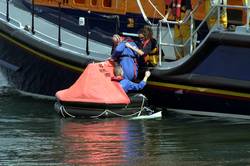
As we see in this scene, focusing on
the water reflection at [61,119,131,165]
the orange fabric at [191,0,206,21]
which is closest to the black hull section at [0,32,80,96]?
the water reflection at [61,119,131,165]

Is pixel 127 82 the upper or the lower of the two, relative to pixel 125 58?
lower

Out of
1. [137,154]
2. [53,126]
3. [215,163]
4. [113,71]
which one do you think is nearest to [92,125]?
[53,126]

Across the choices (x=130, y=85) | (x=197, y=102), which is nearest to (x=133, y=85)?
(x=130, y=85)

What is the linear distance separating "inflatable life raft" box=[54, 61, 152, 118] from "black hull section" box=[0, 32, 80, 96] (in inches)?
29.0

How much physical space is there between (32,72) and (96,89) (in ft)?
5.92

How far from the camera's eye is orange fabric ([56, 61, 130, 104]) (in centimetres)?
826

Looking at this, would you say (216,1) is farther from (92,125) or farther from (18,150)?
(18,150)

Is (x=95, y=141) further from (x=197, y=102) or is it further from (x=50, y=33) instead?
(x=50, y=33)

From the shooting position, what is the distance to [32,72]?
982cm

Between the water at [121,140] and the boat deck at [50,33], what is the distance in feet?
3.34

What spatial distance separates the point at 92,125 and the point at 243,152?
2086 mm

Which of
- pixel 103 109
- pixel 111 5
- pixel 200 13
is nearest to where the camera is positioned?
pixel 103 109

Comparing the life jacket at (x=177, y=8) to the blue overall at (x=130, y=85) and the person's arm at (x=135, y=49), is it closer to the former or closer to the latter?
the person's arm at (x=135, y=49)

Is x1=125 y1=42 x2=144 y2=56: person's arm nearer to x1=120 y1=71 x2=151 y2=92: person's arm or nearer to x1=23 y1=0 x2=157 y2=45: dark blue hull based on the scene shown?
x1=120 y1=71 x2=151 y2=92: person's arm
